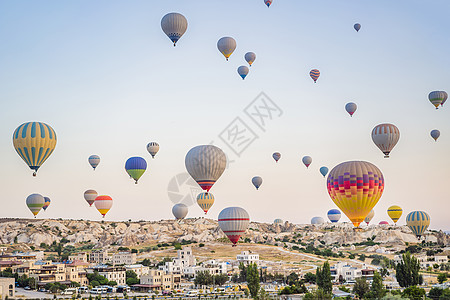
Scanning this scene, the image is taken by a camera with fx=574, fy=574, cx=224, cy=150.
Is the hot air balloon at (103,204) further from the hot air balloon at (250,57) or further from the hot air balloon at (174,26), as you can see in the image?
the hot air balloon at (174,26)

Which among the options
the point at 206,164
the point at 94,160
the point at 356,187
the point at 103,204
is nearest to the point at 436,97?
the point at 356,187

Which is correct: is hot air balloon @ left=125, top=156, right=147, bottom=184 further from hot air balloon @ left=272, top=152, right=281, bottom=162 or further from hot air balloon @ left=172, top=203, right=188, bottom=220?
hot air balloon @ left=172, top=203, right=188, bottom=220

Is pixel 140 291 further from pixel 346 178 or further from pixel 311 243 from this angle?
pixel 311 243

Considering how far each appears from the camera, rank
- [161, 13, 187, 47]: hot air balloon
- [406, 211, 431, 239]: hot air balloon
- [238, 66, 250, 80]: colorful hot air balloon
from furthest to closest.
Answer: [406, 211, 431, 239]: hot air balloon < [238, 66, 250, 80]: colorful hot air balloon < [161, 13, 187, 47]: hot air balloon

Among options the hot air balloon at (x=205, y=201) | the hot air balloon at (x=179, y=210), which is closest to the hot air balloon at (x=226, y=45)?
the hot air balloon at (x=205, y=201)

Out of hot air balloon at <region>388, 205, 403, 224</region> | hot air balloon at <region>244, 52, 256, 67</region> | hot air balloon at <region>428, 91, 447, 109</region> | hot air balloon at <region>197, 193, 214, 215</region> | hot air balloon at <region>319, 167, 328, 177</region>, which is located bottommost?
hot air balloon at <region>388, 205, 403, 224</region>

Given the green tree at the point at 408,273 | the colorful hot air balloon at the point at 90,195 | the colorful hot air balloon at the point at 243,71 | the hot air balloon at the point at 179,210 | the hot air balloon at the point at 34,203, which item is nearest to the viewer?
the green tree at the point at 408,273

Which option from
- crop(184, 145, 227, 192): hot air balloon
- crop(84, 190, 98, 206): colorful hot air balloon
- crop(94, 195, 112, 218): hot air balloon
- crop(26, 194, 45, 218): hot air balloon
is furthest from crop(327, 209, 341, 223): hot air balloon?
crop(184, 145, 227, 192): hot air balloon
